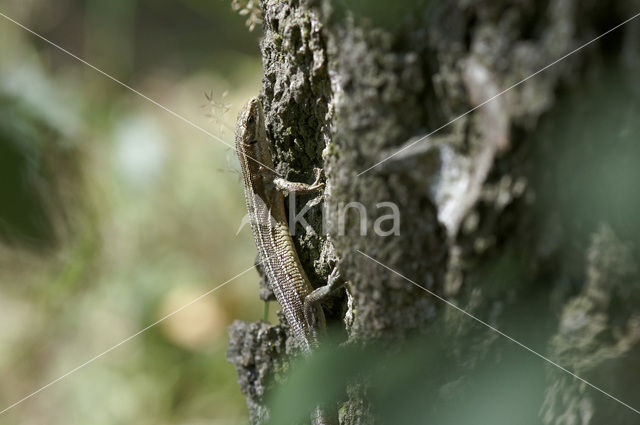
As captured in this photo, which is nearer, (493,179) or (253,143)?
(493,179)

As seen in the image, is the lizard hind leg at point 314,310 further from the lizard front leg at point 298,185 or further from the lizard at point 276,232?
the lizard front leg at point 298,185

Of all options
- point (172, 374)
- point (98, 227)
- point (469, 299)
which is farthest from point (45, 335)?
point (469, 299)

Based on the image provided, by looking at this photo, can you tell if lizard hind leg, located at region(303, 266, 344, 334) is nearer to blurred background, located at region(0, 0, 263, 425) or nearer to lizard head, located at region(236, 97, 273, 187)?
lizard head, located at region(236, 97, 273, 187)

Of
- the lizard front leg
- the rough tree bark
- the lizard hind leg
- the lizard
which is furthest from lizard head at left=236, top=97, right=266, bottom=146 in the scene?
the rough tree bark

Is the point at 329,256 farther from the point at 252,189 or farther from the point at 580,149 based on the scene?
the point at 580,149

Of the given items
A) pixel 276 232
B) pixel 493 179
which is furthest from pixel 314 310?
pixel 493 179

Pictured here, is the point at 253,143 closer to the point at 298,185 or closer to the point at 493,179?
the point at 298,185
